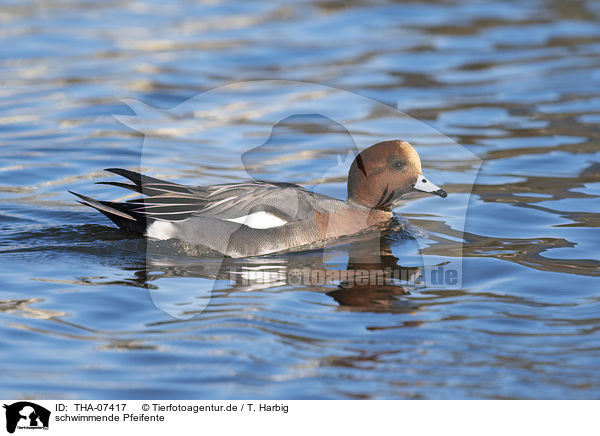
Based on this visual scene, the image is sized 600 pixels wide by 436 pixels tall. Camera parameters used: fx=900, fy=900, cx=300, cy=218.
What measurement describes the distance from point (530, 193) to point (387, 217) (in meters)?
1.80

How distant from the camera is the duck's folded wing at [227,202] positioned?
6.69 metres

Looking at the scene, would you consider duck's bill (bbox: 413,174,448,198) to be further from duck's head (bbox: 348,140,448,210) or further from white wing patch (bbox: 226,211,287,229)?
white wing patch (bbox: 226,211,287,229)

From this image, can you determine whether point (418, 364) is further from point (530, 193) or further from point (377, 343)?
point (530, 193)

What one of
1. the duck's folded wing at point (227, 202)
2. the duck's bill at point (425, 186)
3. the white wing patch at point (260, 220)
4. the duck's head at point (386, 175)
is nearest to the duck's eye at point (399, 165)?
the duck's head at point (386, 175)

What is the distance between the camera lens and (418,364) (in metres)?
4.88

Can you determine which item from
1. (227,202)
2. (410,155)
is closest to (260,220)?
(227,202)

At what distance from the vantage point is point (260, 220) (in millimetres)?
6664

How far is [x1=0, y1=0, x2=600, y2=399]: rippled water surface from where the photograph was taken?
4.88 m

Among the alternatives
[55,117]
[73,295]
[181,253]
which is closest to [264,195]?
[181,253]
